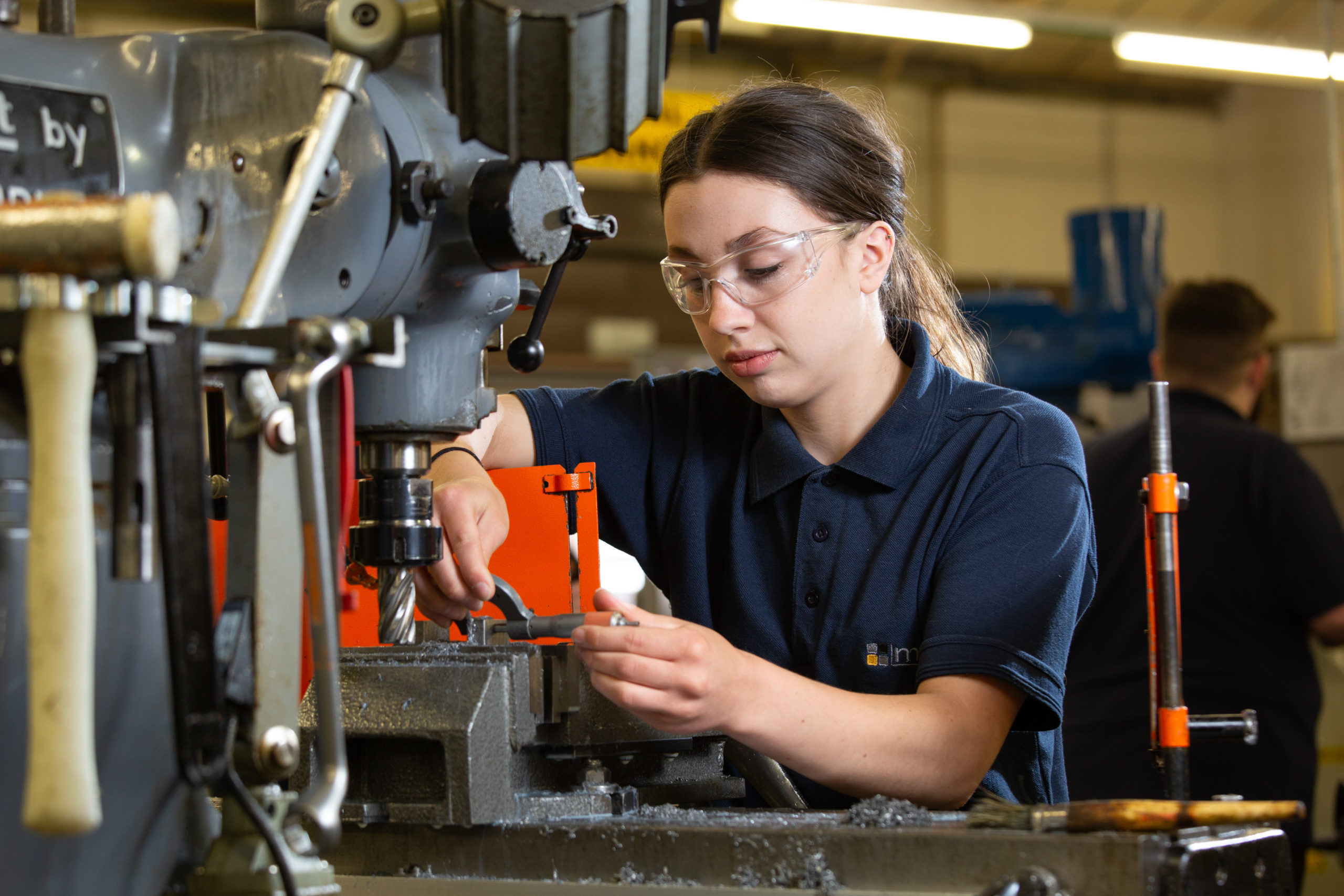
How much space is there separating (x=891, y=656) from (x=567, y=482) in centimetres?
36

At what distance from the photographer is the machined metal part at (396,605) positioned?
1022 mm

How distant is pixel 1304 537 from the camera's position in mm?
2314

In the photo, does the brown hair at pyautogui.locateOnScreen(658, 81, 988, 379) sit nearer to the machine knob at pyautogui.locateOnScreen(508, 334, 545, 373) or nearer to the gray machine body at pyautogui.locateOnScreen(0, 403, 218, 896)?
the machine knob at pyautogui.locateOnScreen(508, 334, 545, 373)

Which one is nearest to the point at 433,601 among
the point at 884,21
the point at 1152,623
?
the point at 1152,623

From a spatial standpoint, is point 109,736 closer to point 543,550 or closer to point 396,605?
point 396,605

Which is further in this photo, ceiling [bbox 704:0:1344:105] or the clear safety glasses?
ceiling [bbox 704:0:1344:105]

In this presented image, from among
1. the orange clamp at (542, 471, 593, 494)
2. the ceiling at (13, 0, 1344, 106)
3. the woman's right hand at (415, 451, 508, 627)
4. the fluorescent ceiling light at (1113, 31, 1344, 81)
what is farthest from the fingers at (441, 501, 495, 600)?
the fluorescent ceiling light at (1113, 31, 1344, 81)

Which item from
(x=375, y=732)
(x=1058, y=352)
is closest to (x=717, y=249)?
(x=375, y=732)

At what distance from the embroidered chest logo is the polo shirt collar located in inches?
6.2

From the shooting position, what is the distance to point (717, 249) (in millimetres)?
1209

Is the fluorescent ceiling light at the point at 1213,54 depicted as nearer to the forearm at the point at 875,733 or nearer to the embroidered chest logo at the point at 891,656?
the embroidered chest logo at the point at 891,656

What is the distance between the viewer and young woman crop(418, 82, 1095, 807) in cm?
103

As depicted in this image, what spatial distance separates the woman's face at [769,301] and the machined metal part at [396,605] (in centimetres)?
39

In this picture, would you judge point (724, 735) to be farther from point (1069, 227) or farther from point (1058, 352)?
point (1069, 227)
